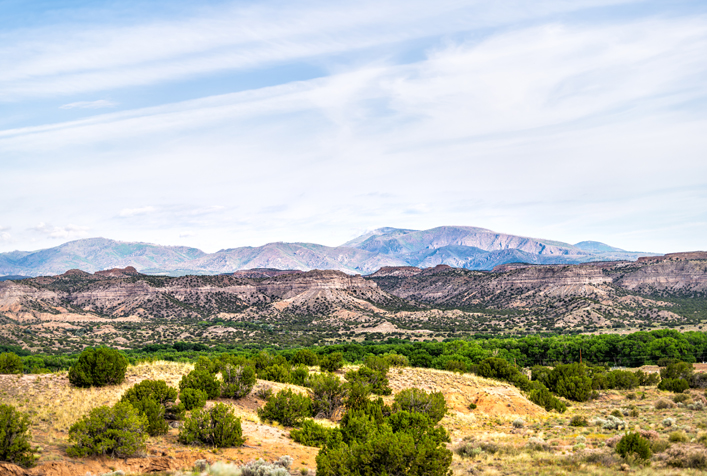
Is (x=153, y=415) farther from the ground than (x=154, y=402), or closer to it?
closer to it

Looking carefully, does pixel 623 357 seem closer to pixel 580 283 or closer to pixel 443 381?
pixel 443 381

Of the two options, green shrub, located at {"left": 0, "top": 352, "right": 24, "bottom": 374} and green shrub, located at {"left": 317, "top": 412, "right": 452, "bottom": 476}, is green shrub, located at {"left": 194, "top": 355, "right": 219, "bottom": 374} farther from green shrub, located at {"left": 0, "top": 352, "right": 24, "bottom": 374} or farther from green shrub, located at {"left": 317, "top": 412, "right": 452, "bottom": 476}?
green shrub, located at {"left": 317, "top": 412, "right": 452, "bottom": 476}

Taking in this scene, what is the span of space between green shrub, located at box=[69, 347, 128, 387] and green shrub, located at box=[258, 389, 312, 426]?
24.7ft

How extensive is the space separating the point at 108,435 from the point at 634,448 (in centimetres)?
1814

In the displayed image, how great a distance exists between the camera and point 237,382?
87.0ft

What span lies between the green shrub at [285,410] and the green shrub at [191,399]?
10.5 ft

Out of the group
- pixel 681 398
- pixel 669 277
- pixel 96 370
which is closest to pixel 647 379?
pixel 681 398

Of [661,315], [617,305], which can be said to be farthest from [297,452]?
[617,305]

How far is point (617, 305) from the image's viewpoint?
121 m

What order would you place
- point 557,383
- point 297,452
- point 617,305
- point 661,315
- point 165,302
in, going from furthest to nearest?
point 165,302 < point 617,305 < point 661,315 < point 557,383 < point 297,452

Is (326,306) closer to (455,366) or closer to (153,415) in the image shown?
(455,366)

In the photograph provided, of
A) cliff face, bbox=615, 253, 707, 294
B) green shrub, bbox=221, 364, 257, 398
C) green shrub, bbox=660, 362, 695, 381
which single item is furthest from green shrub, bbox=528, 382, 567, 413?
cliff face, bbox=615, 253, 707, 294

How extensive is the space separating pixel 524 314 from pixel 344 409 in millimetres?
109336

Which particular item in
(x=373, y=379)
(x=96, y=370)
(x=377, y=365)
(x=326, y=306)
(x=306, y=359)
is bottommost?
(x=326, y=306)
